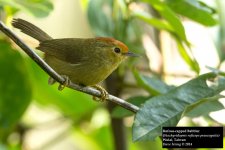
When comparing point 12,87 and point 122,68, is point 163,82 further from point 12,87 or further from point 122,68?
point 12,87

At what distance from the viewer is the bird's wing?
9.16 feet

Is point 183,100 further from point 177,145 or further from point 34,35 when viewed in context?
point 34,35

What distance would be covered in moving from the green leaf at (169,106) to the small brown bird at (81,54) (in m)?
0.57

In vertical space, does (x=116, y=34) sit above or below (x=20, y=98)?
above

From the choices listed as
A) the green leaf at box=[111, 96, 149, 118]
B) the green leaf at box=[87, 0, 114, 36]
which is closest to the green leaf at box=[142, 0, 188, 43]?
the green leaf at box=[111, 96, 149, 118]

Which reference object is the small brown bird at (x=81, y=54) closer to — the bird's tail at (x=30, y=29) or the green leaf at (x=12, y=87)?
the bird's tail at (x=30, y=29)

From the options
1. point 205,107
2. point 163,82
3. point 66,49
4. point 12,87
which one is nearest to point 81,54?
point 66,49

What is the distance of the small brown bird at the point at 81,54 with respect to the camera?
9.13 feet

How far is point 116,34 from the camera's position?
3.08 meters

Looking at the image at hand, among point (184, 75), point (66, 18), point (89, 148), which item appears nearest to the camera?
point (184, 75)

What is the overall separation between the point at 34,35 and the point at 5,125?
0.52m

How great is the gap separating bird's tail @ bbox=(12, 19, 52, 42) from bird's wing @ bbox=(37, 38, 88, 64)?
0.05m

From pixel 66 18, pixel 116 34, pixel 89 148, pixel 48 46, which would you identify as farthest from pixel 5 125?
pixel 66 18

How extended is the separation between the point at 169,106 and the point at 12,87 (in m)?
1.10
